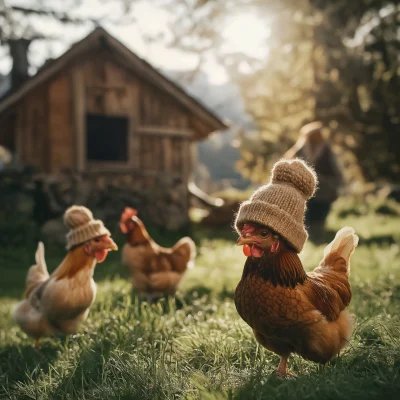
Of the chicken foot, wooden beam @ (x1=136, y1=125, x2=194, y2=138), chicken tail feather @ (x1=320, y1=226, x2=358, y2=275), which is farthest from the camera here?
wooden beam @ (x1=136, y1=125, x2=194, y2=138)

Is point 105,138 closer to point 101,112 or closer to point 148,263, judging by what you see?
point 101,112

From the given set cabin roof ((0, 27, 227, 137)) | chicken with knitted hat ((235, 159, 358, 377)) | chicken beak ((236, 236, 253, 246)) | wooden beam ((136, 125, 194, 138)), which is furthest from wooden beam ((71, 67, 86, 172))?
chicken beak ((236, 236, 253, 246))

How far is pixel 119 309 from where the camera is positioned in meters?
5.73

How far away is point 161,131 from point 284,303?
11.2 metres

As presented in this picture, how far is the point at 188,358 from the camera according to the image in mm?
3832

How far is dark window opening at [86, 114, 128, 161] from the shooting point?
56.1 feet

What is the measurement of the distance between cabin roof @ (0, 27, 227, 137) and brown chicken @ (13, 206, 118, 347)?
8.14m

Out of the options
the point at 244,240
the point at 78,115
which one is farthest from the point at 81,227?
the point at 78,115

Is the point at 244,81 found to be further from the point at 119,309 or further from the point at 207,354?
the point at 207,354

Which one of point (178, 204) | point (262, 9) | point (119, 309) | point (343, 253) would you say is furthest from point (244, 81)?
point (343, 253)

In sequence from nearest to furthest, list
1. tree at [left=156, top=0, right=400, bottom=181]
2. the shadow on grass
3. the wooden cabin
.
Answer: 1. the shadow on grass
2. the wooden cabin
3. tree at [left=156, top=0, right=400, bottom=181]

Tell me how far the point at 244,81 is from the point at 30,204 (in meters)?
13.5

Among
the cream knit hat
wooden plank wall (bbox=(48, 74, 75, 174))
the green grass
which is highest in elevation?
wooden plank wall (bbox=(48, 74, 75, 174))

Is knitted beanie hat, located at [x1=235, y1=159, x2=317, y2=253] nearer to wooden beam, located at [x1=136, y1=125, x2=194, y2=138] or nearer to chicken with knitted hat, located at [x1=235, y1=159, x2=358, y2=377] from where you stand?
chicken with knitted hat, located at [x1=235, y1=159, x2=358, y2=377]
